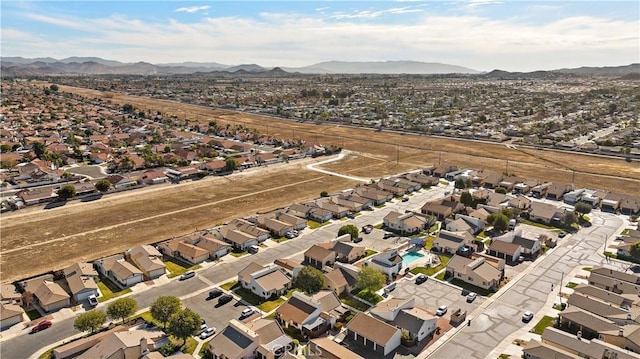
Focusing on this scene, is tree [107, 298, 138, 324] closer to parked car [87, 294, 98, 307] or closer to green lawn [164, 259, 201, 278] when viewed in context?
parked car [87, 294, 98, 307]

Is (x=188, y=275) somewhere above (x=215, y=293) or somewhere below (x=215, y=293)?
above

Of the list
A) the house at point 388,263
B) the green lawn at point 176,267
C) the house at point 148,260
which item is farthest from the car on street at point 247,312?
the house at point 388,263

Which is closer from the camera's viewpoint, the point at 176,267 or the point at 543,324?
the point at 543,324

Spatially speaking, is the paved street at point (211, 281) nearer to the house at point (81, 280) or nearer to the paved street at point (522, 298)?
the house at point (81, 280)

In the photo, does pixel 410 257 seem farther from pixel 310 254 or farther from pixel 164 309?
pixel 164 309

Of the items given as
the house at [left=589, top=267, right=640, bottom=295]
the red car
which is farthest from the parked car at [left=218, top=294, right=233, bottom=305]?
the house at [left=589, top=267, right=640, bottom=295]

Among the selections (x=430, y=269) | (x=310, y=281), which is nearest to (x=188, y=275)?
(x=310, y=281)
